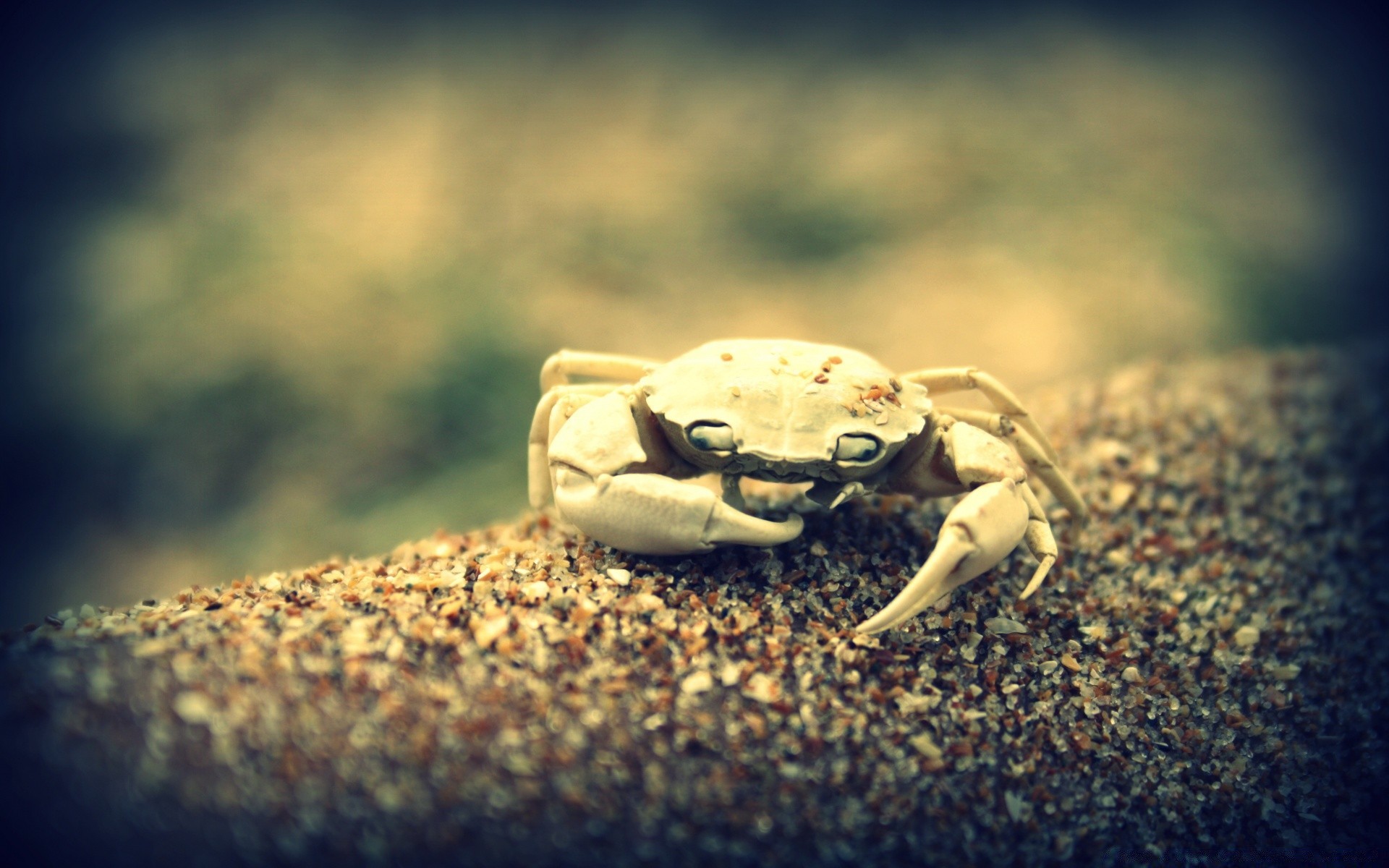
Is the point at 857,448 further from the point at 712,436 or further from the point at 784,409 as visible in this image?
the point at 712,436

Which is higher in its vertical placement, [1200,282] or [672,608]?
[1200,282]

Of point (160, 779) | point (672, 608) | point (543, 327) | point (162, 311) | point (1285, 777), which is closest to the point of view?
point (160, 779)

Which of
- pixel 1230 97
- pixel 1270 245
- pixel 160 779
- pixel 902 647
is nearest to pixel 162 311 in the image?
pixel 160 779

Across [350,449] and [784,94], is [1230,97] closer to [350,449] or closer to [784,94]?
[784,94]

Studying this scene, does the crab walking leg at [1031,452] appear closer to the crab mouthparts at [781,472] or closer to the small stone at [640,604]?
the crab mouthparts at [781,472]

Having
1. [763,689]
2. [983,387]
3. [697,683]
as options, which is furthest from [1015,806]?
[983,387]

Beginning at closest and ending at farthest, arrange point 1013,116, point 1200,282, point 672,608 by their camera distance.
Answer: point 672,608, point 1200,282, point 1013,116
